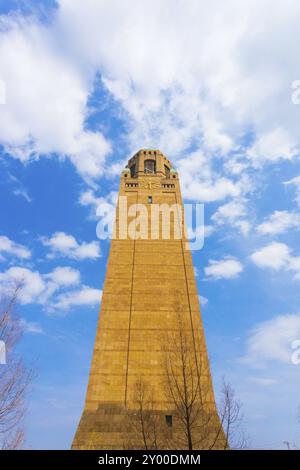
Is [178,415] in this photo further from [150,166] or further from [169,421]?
[150,166]

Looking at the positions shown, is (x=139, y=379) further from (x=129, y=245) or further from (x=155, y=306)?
(x=129, y=245)

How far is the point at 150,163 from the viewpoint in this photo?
41.6 meters

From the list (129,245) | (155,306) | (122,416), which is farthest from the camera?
(129,245)

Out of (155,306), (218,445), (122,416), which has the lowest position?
(218,445)

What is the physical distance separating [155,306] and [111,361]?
5.07 meters

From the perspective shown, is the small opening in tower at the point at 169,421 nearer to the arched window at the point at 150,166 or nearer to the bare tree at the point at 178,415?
the bare tree at the point at 178,415

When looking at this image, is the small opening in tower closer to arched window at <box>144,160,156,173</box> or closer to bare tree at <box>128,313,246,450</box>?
bare tree at <box>128,313,246,450</box>

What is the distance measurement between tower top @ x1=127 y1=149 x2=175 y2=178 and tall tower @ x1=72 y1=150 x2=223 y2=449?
8479mm

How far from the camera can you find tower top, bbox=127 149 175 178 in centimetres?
3975

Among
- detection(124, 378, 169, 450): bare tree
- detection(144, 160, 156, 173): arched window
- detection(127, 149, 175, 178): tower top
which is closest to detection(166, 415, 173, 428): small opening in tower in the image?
detection(124, 378, 169, 450): bare tree

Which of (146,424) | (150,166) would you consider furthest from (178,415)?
(150,166)

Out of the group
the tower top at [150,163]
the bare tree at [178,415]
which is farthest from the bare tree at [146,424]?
the tower top at [150,163]
